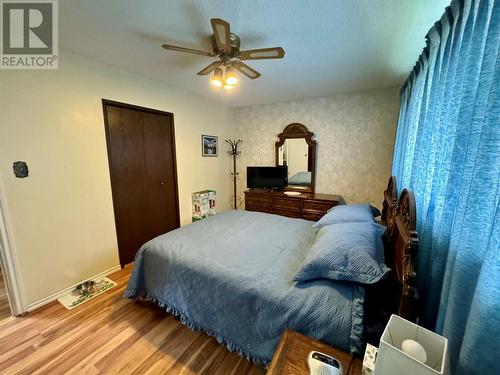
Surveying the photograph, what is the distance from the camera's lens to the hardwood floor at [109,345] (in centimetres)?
139

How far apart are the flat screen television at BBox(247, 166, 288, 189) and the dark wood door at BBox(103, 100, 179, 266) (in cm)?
140

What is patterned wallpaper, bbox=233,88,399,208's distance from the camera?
9.95ft

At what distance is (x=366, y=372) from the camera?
0.79 meters

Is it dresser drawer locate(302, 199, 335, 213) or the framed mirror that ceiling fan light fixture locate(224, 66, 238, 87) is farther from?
dresser drawer locate(302, 199, 335, 213)

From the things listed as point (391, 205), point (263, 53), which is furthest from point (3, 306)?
point (391, 205)

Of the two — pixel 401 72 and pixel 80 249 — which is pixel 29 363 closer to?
pixel 80 249

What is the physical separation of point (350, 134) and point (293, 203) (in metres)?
1.41

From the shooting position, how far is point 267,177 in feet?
12.6

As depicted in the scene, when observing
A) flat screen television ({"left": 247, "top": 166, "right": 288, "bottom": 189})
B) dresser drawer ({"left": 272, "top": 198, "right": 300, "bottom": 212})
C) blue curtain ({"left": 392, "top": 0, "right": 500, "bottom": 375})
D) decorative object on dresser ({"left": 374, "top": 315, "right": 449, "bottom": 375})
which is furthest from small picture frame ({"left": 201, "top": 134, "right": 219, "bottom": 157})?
decorative object on dresser ({"left": 374, "top": 315, "right": 449, "bottom": 375})

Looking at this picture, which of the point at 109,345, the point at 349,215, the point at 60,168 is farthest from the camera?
the point at 60,168

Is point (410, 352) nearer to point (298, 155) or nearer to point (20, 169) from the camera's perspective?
point (20, 169)

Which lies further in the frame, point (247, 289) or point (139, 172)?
point (139, 172)

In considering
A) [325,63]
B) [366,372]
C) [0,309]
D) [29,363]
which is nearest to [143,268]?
[29,363]

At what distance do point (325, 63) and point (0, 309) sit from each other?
3.98 metres
